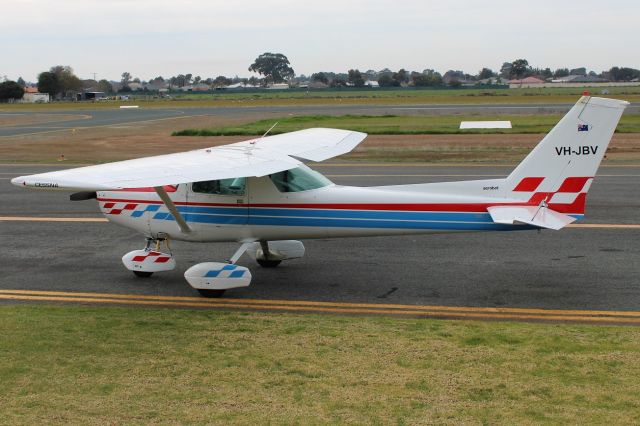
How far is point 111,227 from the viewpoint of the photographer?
1720 cm

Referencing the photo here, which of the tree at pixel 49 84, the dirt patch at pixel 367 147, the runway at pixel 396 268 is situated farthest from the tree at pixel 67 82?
the runway at pixel 396 268

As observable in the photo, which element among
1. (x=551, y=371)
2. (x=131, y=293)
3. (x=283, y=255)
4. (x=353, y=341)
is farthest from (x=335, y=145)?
(x=551, y=371)

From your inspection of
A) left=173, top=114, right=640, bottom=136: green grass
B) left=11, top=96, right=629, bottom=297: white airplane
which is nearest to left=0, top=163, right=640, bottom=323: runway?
left=11, top=96, right=629, bottom=297: white airplane

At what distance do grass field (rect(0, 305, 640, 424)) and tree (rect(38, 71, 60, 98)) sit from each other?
156 metres

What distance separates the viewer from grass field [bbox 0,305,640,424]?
23.0ft

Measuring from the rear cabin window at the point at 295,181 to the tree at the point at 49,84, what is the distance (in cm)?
15508

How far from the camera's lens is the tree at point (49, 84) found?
6088 inches

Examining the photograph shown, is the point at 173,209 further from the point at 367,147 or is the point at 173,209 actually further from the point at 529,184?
the point at 367,147

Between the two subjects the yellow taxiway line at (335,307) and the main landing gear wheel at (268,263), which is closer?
the yellow taxiway line at (335,307)

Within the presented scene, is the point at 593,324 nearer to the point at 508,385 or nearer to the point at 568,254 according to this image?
the point at 508,385

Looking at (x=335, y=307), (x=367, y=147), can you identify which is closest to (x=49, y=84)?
(x=367, y=147)

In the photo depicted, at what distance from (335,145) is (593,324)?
6.27 metres

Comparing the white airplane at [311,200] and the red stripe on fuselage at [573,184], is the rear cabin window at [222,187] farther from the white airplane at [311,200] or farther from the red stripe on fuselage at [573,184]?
the red stripe on fuselage at [573,184]

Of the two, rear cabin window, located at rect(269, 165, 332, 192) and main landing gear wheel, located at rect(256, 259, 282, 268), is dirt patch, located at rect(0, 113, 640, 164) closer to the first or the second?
main landing gear wheel, located at rect(256, 259, 282, 268)
